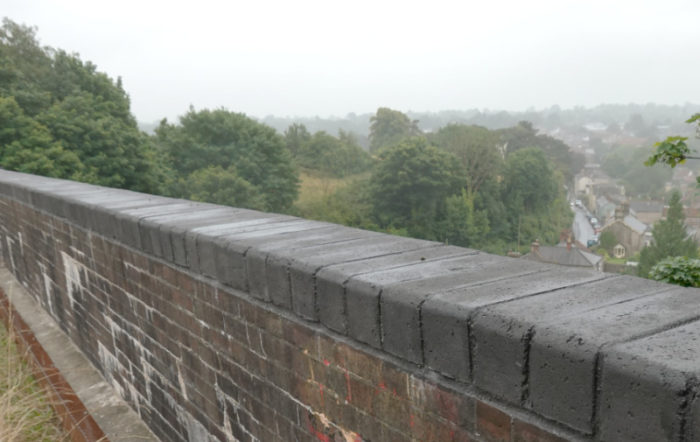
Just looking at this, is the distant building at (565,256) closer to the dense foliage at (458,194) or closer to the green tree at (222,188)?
the dense foliage at (458,194)

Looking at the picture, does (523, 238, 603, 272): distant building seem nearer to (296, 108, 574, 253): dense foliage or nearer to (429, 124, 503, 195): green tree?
(296, 108, 574, 253): dense foliage

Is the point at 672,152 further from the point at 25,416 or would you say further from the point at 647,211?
the point at 647,211

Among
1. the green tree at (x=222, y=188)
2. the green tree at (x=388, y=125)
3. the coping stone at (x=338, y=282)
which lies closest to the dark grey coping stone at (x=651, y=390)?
the coping stone at (x=338, y=282)

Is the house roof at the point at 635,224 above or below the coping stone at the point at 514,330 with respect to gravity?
below

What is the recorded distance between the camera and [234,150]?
41531 millimetres

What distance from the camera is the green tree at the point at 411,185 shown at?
49.7 m

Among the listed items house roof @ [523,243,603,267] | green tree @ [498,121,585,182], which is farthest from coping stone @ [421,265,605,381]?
green tree @ [498,121,585,182]

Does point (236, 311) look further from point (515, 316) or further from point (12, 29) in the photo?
point (12, 29)

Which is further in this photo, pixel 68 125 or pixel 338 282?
pixel 68 125

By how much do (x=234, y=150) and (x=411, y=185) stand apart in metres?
16.9

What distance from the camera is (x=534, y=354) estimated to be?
1275 mm

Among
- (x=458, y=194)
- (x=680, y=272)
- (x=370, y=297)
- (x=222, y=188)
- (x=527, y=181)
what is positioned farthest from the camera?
(x=527, y=181)

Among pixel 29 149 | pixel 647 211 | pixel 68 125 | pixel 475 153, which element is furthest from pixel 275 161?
pixel 647 211

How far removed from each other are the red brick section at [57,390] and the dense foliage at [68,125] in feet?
60.2
